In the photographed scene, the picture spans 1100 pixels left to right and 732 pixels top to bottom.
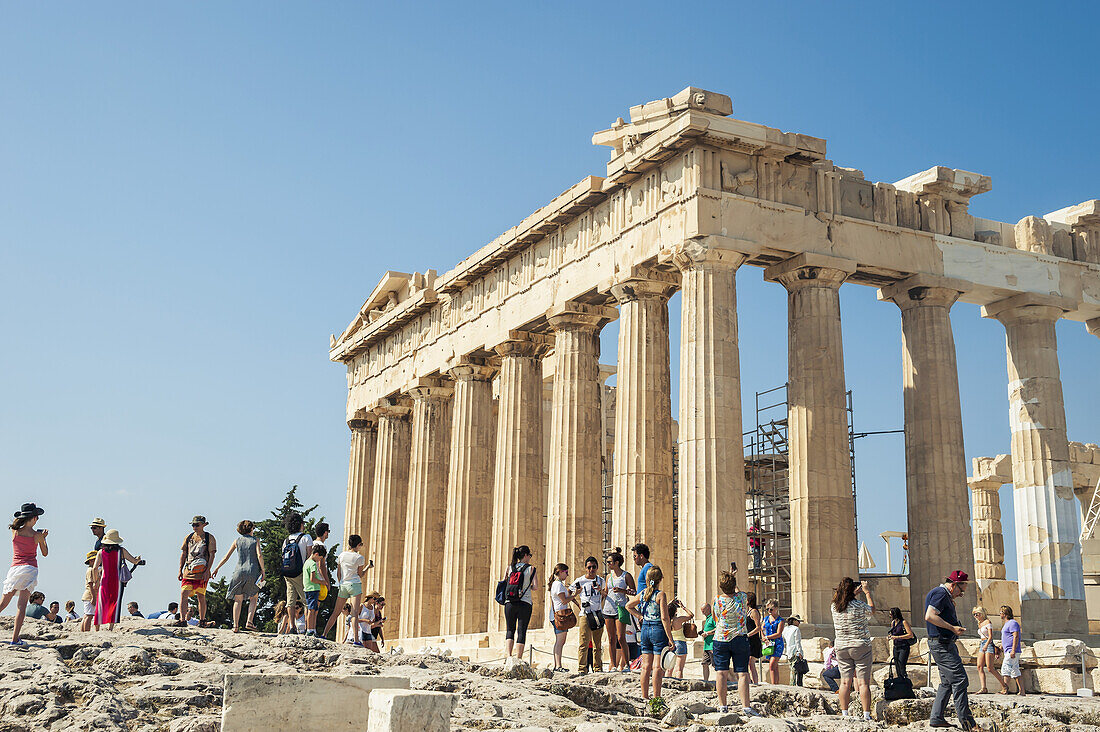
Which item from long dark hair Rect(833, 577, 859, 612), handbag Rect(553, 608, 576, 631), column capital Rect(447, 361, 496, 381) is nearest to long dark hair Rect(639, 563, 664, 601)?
long dark hair Rect(833, 577, 859, 612)

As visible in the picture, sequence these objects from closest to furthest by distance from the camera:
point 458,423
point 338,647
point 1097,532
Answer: point 338,647
point 458,423
point 1097,532

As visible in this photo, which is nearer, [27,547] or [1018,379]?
[27,547]

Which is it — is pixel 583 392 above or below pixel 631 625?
above

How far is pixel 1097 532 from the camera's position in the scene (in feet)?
139

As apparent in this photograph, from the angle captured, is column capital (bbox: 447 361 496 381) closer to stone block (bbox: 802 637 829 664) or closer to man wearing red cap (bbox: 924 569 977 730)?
stone block (bbox: 802 637 829 664)

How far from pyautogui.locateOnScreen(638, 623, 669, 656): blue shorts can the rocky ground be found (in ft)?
2.19

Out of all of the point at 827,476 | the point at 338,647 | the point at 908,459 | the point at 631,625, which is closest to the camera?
the point at 338,647

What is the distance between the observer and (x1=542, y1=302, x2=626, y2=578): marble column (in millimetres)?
28891

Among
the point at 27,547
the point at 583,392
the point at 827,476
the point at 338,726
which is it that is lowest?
the point at 338,726

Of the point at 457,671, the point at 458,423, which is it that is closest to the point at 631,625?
the point at 457,671

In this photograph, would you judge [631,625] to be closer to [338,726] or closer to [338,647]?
[338,647]

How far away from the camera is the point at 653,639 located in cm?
1605

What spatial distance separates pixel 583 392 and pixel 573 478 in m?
2.26

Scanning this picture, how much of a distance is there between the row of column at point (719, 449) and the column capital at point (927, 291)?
34 mm
